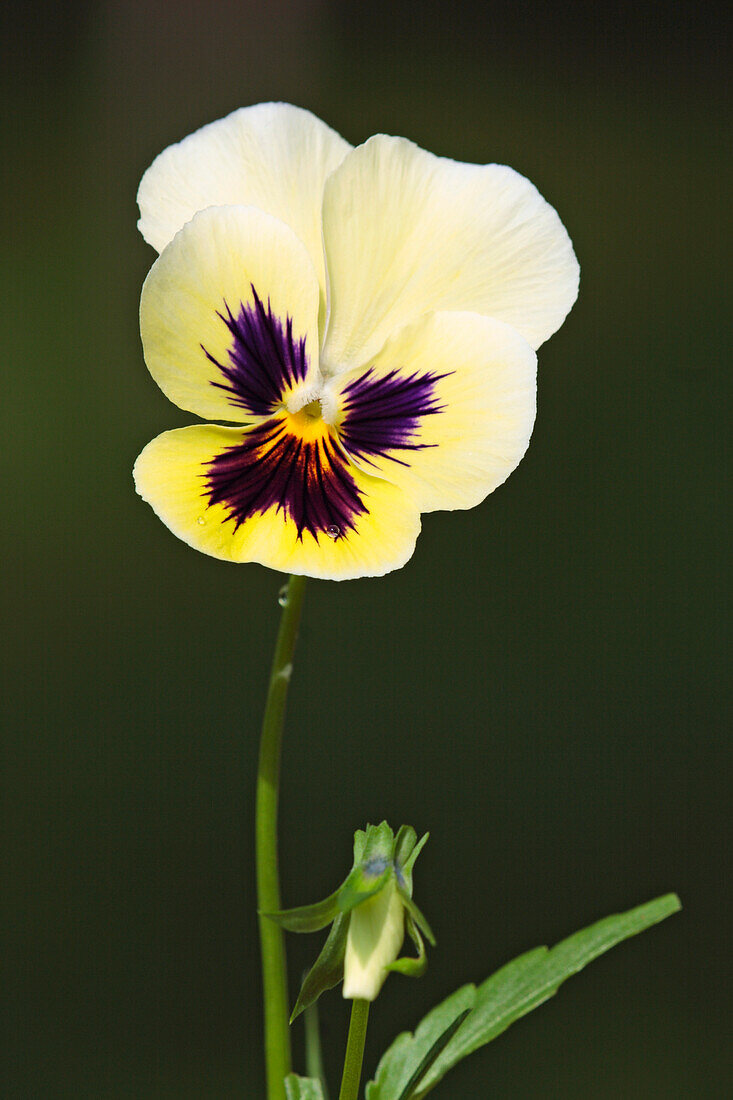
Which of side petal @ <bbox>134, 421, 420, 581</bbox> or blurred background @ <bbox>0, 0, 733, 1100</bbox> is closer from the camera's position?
side petal @ <bbox>134, 421, 420, 581</bbox>

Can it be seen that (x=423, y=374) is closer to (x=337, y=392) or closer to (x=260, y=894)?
(x=337, y=392)

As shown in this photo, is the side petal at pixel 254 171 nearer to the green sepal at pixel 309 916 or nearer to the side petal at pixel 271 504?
the side petal at pixel 271 504

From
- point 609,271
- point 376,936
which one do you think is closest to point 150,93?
point 609,271

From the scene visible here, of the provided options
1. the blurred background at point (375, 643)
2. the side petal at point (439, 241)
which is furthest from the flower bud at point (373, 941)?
the blurred background at point (375, 643)

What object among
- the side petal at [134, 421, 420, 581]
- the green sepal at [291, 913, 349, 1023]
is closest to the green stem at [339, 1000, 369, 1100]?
the green sepal at [291, 913, 349, 1023]

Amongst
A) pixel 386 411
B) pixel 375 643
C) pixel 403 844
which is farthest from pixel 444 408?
pixel 375 643

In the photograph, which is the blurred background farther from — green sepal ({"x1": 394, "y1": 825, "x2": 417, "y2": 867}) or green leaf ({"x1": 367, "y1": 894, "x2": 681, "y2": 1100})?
green sepal ({"x1": 394, "y1": 825, "x2": 417, "y2": 867})

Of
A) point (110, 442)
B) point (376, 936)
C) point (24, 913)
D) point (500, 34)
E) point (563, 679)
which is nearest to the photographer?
point (376, 936)

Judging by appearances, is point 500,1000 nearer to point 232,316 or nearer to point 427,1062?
point 427,1062
